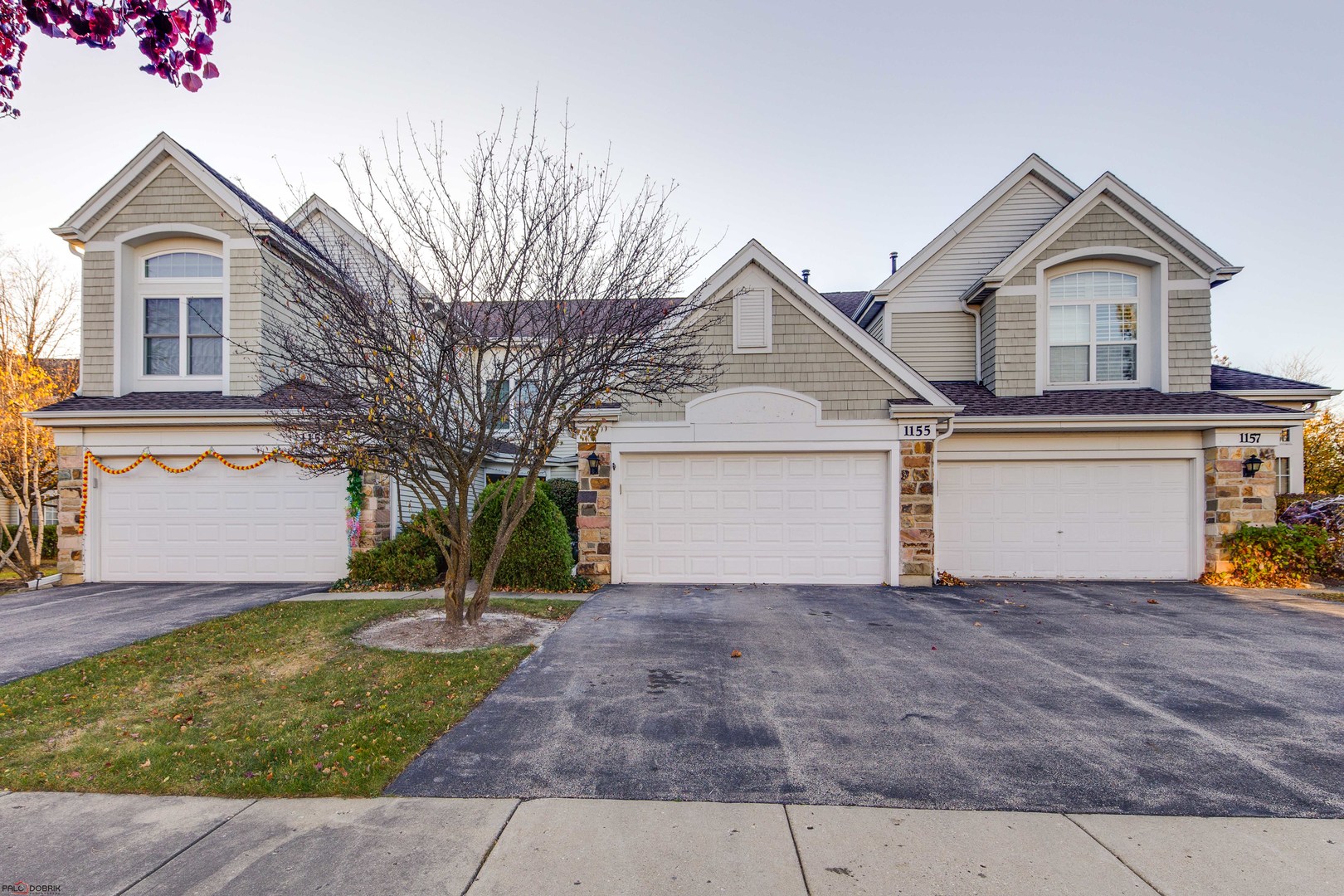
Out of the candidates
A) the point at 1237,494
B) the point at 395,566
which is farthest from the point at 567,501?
the point at 1237,494

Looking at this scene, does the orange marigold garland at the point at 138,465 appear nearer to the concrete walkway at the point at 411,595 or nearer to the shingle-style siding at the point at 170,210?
the concrete walkway at the point at 411,595

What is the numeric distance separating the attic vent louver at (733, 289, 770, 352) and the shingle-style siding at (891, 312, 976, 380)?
13.1ft

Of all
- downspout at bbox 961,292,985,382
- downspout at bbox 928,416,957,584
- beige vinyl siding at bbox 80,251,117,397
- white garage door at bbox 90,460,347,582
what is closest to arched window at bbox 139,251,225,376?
beige vinyl siding at bbox 80,251,117,397

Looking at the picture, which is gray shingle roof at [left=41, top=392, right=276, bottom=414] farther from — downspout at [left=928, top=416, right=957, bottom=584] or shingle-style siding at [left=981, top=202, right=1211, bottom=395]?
shingle-style siding at [left=981, top=202, right=1211, bottom=395]

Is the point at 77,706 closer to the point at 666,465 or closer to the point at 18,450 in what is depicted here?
the point at 666,465

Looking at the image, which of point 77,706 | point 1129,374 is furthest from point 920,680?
point 1129,374

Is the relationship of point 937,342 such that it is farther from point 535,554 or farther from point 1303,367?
point 1303,367

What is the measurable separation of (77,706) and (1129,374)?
15.5m

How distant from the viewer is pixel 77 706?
4.82 metres

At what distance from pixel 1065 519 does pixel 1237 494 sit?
2.66m

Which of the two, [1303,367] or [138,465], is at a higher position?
[1303,367]

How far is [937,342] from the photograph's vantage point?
12734 mm

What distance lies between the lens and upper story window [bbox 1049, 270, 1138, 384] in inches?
452

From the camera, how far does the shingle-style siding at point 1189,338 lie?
11.1m
